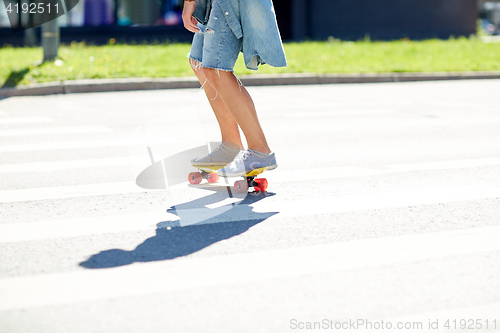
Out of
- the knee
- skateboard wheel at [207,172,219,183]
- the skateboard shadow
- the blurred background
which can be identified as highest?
the knee

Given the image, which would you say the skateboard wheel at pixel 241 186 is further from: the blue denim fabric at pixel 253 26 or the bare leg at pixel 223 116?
the blue denim fabric at pixel 253 26

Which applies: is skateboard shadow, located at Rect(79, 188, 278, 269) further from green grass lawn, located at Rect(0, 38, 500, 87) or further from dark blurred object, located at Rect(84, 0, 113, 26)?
dark blurred object, located at Rect(84, 0, 113, 26)

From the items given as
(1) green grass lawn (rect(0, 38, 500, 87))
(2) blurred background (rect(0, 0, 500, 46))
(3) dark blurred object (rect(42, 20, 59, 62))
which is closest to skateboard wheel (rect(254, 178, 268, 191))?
(1) green grass lawn (rect(0, 38, 500, 87))

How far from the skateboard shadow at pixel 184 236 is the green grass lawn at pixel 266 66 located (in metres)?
6.86

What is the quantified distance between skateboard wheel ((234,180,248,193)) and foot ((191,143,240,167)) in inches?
7.4

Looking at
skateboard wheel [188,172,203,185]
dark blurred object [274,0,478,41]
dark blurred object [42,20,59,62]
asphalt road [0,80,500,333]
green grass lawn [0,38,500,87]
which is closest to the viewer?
asphalt road [0,80,500,333]

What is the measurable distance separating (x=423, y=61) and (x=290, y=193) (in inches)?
417

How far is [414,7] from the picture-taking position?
71.4 ft

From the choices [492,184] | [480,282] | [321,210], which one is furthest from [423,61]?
[480,282]

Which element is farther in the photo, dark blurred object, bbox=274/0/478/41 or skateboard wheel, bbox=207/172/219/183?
dark blurred object, bbox=274/0/478/41

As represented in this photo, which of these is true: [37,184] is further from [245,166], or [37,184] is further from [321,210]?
[321,210]

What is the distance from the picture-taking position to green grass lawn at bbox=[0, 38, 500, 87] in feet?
34.8

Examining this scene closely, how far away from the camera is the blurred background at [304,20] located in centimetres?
1917

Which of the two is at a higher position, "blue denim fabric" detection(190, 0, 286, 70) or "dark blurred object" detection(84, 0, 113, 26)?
"blue denim fabric" detection(190, 0, 286, 70)
